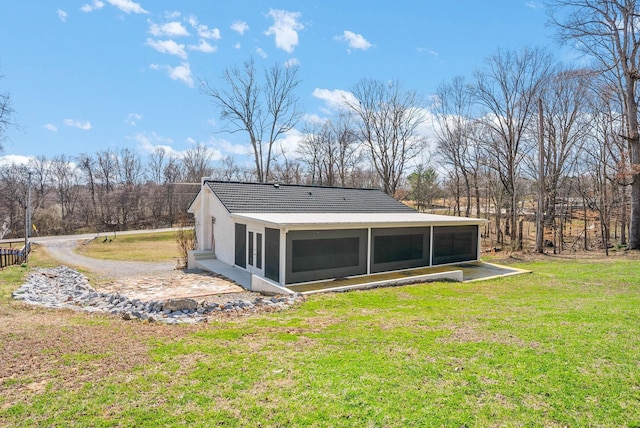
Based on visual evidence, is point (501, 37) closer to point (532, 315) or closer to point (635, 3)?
point (635, 3)

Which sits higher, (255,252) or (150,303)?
(255,252)

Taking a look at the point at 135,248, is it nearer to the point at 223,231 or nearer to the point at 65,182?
the point at 223,231

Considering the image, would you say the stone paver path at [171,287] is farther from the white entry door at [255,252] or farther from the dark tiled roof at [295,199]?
the dark tiled roof at [295,199]

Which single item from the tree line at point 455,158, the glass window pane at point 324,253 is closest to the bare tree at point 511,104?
the tree line at point 455,158

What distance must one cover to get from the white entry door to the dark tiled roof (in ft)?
5.30

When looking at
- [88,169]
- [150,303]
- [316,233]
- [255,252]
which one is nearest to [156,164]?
[88,169]

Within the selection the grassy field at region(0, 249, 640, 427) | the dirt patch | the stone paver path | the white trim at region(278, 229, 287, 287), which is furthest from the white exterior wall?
the dirt patch

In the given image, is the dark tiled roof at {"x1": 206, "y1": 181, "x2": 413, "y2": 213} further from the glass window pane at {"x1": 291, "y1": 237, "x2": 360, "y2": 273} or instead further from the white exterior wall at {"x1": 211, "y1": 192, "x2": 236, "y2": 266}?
the glass window pane at {"x1": 291, "y1": 237, "x2": 360, "y2": 273}

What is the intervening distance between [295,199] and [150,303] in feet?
26.6

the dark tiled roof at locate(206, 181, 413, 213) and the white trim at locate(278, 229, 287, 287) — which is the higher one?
the dark tiled roof at locate(206, 181, 413, 213)

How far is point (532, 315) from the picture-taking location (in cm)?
659

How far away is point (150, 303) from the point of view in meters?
8.09

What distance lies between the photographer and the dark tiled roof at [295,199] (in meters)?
13.9

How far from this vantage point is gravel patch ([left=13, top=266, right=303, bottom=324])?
281 inches
